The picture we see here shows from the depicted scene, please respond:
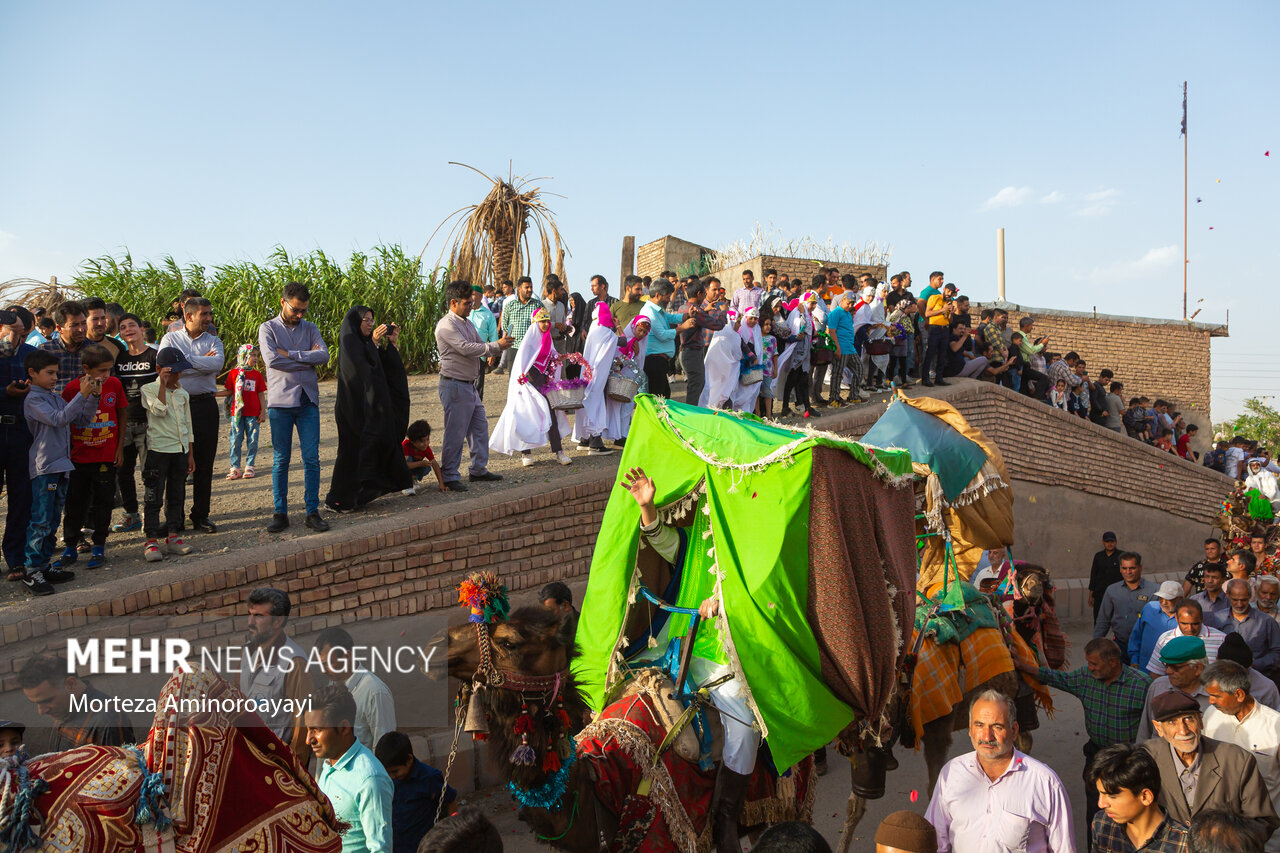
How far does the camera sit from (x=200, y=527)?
25.7 ft

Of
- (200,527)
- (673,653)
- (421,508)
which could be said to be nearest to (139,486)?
(200,527)

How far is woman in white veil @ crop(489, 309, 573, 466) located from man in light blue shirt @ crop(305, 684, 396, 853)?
5.85 metres

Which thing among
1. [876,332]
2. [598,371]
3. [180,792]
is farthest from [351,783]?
[876,332]

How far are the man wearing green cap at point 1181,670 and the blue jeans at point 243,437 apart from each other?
339 inches

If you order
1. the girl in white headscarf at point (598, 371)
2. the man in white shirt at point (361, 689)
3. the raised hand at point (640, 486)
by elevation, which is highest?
the girl in white headscarf at point (598, 371)

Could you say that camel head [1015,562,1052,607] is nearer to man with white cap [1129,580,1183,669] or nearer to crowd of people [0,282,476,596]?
man with white cap [1129,580,1183,669]

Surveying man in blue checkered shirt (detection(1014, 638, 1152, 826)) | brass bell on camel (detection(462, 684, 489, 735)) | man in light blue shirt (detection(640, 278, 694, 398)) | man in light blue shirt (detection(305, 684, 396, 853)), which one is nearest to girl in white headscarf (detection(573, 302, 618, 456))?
man in light blue shirt (detection(640, 278, 694, 398))

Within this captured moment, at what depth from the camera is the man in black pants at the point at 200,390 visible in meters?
7.78

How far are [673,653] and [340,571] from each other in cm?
315

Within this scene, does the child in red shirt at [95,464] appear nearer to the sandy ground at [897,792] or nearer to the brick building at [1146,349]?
the sandy ground at [897,792]

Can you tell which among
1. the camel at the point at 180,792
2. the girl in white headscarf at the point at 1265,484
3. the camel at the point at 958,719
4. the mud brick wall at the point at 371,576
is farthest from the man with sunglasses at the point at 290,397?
the girl in white headscarf at the point at 1265,484

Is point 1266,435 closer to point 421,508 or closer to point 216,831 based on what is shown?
point 421,508

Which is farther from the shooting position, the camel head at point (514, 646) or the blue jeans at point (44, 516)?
the blue jeans at point (44, 516)

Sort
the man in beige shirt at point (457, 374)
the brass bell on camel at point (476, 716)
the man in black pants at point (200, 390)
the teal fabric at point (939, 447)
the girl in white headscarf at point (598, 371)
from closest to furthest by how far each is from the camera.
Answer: the brass bell on camel at point (476, 716), the teal fabric at point (939, 447), the man in black pants at point (200, 390), the man in beige shirt at point (457, 374), the girl in white headscarf at point (598, 371)
